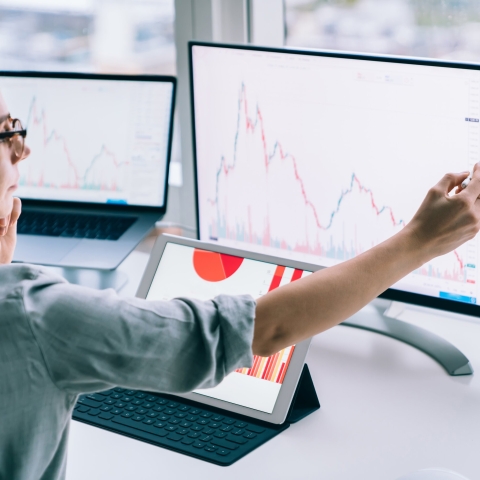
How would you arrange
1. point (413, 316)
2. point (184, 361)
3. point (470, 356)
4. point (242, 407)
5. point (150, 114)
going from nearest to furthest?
1. point (184, 361)
2. point (242, 407)
3. point (470, 356)
4. point (413, 316)
5. point (150, 114)

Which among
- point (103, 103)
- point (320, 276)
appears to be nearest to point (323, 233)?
point (320, 276)

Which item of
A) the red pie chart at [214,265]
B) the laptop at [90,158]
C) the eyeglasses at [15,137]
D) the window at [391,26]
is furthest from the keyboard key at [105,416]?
the window at [391,26]

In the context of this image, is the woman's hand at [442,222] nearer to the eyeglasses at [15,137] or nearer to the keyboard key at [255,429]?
the keyboard key at [255,429]

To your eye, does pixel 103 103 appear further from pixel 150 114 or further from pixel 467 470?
pixel 467 470

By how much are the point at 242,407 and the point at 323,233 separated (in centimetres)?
35

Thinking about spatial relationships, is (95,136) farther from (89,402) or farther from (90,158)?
(89,402)

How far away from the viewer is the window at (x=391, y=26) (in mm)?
1354

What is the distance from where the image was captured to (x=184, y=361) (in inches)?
25.3

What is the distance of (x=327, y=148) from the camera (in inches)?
44.4

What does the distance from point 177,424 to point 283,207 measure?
0.43 metres

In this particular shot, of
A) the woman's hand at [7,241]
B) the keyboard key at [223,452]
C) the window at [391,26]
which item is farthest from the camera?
the window at [391,26]

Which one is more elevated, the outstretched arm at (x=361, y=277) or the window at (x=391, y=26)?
the window at (x=391, y=26)

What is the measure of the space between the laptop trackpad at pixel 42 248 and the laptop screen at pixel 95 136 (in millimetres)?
103

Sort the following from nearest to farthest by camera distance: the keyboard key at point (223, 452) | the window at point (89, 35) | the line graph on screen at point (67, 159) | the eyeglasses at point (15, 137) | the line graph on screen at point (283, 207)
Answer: the eyeglasses at point (15, 137) < the keyboard key at point (223, 452) < the line graph on screen at point (283, 207) < the line graph on screen at point (67, 159) < the window at point (89, 35)
